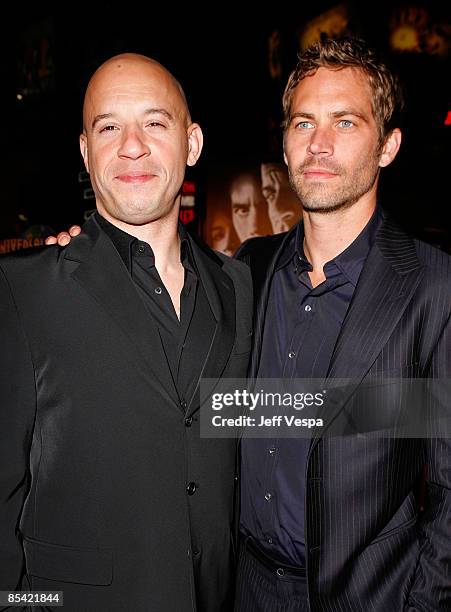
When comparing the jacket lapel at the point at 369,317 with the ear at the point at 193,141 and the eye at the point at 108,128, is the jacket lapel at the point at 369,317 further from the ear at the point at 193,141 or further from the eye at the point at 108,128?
the eye at the point at 108,128

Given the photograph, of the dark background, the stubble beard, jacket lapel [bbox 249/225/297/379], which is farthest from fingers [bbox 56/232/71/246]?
the dark background

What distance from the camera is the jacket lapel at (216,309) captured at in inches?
74.3

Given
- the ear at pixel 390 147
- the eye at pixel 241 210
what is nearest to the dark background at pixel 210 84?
the eye at pixel 241 210

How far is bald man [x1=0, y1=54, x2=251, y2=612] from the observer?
1649 mm

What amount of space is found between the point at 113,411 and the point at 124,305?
33cm

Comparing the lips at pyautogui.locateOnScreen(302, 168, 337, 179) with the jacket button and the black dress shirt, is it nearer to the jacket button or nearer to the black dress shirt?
the black dress shirt

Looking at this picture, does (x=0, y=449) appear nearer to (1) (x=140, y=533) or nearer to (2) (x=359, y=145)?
(1) (x=140, y=533)

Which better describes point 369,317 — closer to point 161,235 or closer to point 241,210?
point 161,235

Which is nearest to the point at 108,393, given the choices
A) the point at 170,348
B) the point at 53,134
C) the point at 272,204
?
the point at 170,348

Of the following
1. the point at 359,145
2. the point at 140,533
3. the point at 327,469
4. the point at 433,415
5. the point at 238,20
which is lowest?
the point at 140,533

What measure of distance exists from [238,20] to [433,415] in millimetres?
5989

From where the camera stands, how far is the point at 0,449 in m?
1.60

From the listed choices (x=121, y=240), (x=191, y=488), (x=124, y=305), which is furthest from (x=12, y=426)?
→ (x=121, y=240)

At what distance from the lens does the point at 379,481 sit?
1854 mm
